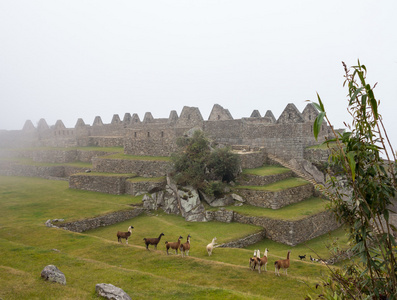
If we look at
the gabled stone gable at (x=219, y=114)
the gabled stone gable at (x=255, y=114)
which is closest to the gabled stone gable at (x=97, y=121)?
the gabled stone gable at (x=219, y=114)

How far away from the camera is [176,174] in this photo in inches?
820

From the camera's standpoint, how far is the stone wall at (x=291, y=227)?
53.0ft

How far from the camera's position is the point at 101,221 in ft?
58.8

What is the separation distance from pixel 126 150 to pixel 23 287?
69.6 feet

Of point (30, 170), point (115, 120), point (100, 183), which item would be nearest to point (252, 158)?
point (100, 183)

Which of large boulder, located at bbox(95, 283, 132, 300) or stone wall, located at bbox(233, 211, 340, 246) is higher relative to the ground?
large boulder, located at bbox(95, 283, 132, 300)

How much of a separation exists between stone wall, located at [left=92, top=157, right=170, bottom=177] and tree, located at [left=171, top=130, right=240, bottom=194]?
193 centimetres

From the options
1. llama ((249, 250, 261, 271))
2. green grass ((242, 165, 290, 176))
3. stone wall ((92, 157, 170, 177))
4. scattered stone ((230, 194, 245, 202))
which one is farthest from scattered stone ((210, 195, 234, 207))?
llama ((249, 250, 261, 271))

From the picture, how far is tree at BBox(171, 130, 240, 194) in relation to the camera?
20391 millimetres

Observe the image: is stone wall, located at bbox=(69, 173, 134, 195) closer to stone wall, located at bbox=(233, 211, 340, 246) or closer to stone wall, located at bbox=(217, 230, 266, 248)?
stone wall, located at bbox=(233, 211, 340, 246)

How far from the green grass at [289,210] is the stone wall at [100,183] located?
8877 mm

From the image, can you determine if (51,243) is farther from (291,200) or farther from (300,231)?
(291,200)

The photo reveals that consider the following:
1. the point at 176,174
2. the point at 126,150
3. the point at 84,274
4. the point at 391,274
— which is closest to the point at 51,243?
the point at 84,274

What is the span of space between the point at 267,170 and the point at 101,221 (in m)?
11.6
